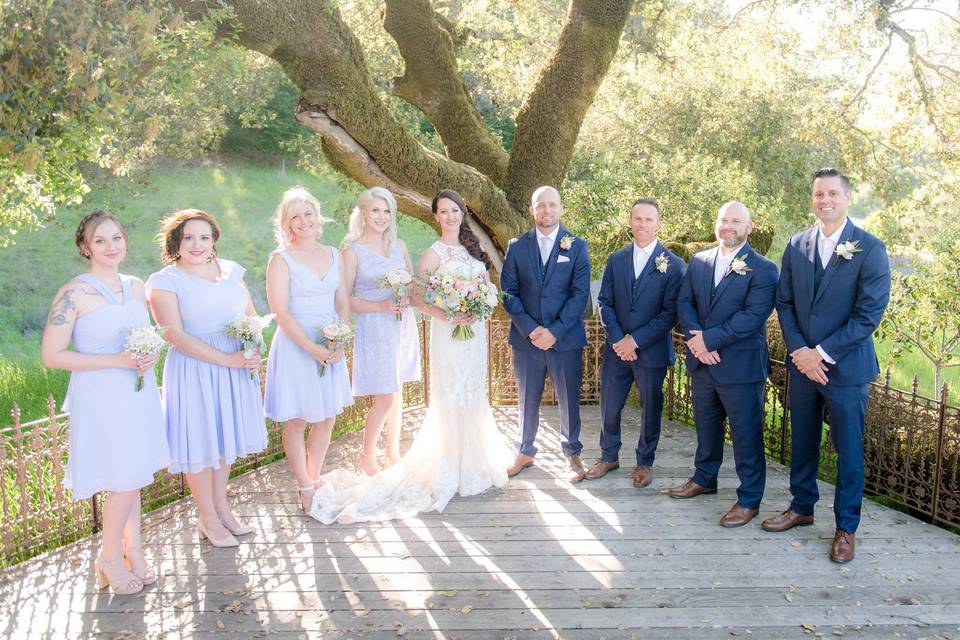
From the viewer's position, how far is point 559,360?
6.12 meters

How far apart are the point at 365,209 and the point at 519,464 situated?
8.58 feet

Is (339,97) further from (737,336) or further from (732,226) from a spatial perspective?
(737,336)

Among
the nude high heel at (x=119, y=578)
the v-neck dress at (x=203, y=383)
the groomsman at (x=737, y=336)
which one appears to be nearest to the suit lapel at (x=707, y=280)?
the groomsman at (x=737, y=336)

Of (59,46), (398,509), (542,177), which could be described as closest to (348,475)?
(398,509)

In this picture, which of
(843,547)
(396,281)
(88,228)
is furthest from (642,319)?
(88,228)

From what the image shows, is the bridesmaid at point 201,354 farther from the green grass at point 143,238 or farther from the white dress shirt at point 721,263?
the green grass at point 143,238

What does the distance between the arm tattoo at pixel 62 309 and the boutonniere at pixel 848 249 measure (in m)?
4.74

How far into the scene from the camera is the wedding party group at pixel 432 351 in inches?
171

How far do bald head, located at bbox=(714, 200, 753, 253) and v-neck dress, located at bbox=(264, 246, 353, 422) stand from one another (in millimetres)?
2913

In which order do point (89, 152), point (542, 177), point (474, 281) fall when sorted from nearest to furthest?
point (89, 152) < point (474, 281) < point (542, 177)

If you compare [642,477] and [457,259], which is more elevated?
[457,259]

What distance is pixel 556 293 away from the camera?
6.07 meters

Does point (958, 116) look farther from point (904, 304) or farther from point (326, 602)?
point (326, 602)

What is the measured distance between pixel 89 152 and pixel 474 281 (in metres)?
2.85
